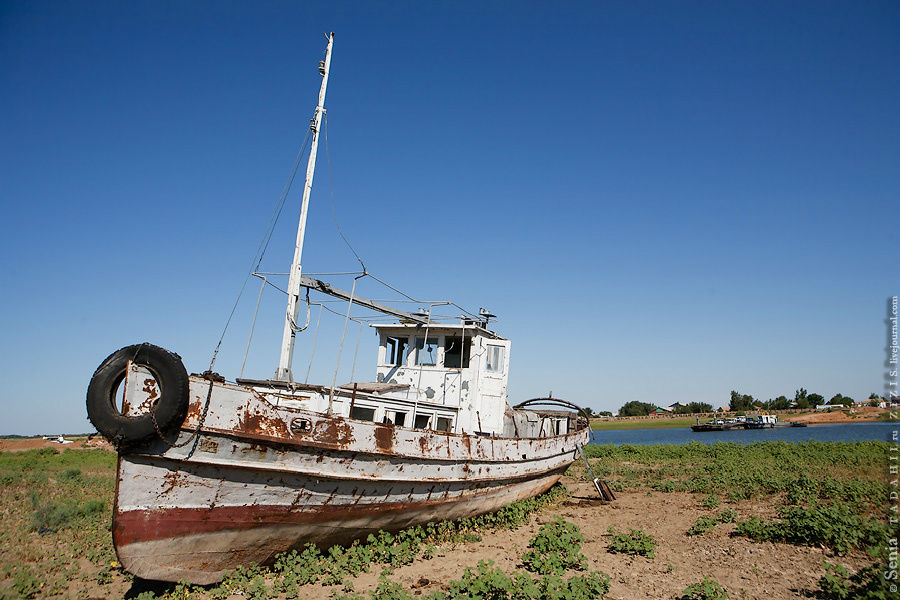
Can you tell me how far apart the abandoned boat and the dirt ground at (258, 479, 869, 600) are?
1093mm

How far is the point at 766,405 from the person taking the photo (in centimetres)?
10925

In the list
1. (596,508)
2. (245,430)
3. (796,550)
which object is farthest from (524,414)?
(245,430)

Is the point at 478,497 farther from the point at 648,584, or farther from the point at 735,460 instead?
the point at 735,460

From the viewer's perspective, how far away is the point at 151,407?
6984mm

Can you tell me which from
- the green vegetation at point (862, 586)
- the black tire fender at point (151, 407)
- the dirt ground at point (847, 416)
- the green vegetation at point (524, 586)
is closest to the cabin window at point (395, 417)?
the green vegetation at point (524, 586)

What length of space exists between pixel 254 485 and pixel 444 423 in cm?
510

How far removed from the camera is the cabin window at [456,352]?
13.1 meters

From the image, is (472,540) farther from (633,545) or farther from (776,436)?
(776,436)

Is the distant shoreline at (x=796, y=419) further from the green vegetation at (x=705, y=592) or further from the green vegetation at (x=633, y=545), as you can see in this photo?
the green vegetation at (x=705, y=592)

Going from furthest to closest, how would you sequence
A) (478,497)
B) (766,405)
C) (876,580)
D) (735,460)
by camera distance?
(766,405) → (735,460) → (478,497) → (876,580)

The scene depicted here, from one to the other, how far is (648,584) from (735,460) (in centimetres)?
1752

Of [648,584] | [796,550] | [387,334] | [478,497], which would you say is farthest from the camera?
[387,334]

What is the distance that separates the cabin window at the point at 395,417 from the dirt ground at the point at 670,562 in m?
2.74

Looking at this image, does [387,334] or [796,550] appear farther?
[387,334]
